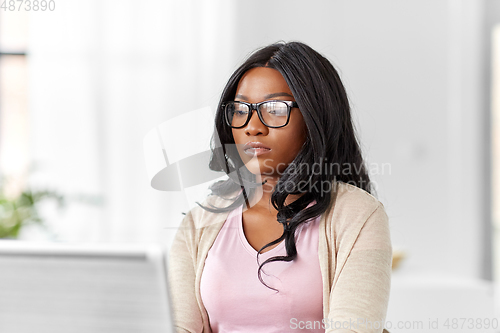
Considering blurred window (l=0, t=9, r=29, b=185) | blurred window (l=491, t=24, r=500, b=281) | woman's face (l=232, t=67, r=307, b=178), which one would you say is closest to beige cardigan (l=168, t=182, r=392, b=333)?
woman's face (l=232, t=67, r=307, b=178)

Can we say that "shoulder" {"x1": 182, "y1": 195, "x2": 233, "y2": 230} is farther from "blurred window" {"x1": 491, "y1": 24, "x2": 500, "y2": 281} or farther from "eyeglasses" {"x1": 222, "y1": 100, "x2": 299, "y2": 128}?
"blurred window" {"x1": 491, "y1": 24, "x2": 500, "y2": 281}

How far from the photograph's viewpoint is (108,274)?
1.27ft

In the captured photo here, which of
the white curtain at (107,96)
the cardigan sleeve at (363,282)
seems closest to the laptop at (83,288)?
the cardigan sleeve at (363,282)

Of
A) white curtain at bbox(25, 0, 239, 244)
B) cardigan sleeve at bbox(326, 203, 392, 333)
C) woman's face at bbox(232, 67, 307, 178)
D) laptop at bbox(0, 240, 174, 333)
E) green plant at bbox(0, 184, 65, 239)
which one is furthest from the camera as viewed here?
white curtain at bbox(25, 0, 239, 244)

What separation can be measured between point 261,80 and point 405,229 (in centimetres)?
156

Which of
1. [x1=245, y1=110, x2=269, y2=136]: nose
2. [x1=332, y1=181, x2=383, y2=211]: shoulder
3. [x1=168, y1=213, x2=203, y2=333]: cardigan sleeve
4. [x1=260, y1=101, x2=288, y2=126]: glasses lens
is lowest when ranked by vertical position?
[x1=168, y1=213, x2=203, y2=333]: cardigan sleeve

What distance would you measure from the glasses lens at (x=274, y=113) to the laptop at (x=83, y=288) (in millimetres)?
504

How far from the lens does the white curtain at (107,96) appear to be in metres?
2.20

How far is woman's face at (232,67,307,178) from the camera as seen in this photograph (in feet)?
2.79

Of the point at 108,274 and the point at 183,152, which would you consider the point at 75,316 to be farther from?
the point at 183,152

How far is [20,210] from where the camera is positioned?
2061 mm

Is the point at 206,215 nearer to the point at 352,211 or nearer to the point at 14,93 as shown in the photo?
the point at 352,211

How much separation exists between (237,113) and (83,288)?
0.54 m

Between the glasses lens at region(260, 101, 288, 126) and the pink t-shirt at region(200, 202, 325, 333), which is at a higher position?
the glasses lens at region(260, 101, 288, 126)
